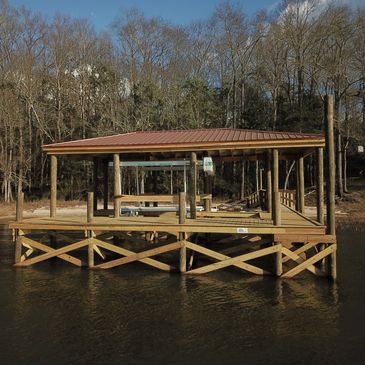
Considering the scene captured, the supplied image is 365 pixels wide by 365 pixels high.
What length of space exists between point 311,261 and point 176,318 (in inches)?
175

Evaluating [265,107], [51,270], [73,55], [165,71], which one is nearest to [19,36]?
[73,55]

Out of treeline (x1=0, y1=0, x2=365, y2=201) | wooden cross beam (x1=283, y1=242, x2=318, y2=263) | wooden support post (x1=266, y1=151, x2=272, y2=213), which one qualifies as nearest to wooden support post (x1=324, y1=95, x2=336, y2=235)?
wooden cross beam (x1=283, y1=242, x2=318, y2=263)

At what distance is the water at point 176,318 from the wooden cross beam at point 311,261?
250 mm

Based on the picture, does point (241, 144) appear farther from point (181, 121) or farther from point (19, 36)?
point (19, 36)

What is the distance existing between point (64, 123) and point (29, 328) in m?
36.5

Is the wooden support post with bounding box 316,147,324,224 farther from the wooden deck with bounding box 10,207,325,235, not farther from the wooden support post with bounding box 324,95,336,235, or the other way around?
the wooden support post with bounding box 324,95,336,235

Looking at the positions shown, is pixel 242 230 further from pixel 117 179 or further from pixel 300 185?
pixel 300 185

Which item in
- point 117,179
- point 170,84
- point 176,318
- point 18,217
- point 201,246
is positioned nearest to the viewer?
point 176,318

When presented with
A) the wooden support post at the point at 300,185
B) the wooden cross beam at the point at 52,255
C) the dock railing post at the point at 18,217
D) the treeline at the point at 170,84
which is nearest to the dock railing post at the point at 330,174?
the wooden support post at the point at 300,185

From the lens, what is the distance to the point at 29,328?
8922mm

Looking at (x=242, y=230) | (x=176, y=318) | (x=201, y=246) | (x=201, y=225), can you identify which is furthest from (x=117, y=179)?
(x=176, y=318)

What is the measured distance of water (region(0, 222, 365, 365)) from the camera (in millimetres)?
7676

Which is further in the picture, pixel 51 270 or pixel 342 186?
pixel 342 186

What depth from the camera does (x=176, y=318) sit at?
372 inches
